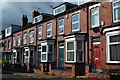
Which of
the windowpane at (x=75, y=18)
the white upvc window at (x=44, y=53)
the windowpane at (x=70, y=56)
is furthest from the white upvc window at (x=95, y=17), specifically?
the white upvc window at (x=44, y=53)

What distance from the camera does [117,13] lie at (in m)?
13.8

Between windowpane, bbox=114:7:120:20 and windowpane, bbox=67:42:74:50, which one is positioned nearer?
windowpane, bbox=114:7:120:20

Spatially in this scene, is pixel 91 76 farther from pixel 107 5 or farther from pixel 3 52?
pixel 3 52

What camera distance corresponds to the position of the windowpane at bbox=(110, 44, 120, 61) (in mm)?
12988

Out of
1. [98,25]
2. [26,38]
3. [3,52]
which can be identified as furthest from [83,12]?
[3,52]

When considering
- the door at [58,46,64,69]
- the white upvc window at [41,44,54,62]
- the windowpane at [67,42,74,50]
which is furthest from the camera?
the white upvc window at [41,44,54,62]

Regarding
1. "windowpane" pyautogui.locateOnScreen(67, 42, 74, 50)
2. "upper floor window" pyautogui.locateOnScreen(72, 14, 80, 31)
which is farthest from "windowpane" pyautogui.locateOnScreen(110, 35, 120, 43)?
"upper floor window" pyautogui.locateOnScreen(72, 14, 80, 31)

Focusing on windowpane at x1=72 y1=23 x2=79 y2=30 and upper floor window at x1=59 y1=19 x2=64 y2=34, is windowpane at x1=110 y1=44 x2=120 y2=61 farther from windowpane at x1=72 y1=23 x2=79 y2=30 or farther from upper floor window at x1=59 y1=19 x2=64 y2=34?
upper floor window at x1=59 y1=19 x2=64 y2=34

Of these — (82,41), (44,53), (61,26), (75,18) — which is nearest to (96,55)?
(82,41)

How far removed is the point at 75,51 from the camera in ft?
54.8

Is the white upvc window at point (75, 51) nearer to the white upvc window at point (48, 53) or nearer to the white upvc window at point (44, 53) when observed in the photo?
the white upvc window at point (48, 53)

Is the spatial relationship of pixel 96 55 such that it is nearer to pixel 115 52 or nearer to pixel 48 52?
pixel 115 52

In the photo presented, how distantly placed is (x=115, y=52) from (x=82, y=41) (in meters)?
4.20

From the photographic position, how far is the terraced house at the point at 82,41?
1356 cm
